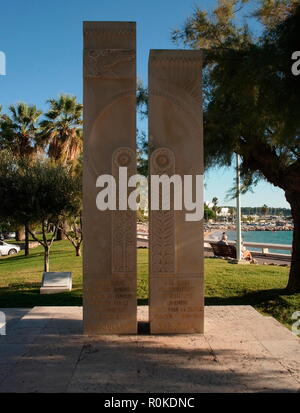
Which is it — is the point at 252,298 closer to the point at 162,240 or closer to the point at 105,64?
the point at 162,240

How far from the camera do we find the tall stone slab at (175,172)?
18.3ft

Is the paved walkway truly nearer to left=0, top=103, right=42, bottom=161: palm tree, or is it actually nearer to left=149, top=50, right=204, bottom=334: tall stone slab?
left=149, top=50, right=204, bottom=334: tall stone slab

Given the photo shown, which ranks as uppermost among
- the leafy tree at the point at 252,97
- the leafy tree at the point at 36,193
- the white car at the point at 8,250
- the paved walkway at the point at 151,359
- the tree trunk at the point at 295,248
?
the leafy tree at the point at 252,97

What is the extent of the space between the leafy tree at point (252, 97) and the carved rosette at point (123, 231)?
95.3 inches

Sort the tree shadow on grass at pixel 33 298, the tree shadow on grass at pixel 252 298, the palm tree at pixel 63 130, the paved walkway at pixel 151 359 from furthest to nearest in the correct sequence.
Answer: the palm tree at pixel 63 130 < the tree shadow on grass at pixel 252 298 < the tree shadow on grass at pixel 33 298 < the paved walkway at pixel 151 359

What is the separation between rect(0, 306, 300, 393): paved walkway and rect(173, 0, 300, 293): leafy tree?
10.4 feet

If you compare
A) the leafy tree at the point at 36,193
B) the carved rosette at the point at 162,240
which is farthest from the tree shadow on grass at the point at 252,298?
the leafy tree at the point at 36,193

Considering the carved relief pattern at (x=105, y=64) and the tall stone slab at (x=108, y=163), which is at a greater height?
the carved relief pattern at (x=105, y=64)

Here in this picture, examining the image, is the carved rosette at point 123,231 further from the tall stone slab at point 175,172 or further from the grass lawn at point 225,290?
the grass lawn at point 225,290

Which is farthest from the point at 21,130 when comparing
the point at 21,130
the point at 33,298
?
the point at 33,298

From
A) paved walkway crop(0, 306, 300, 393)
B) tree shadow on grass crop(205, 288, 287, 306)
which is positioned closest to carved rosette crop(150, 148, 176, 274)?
paved walkway crop(0, 306, 300, 393)

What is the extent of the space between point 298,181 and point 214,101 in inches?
104

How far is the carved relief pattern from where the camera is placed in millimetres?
5559

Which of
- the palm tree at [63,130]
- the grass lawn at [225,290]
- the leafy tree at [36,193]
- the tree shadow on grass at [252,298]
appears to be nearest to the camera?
the grass lawn at [225,290]
